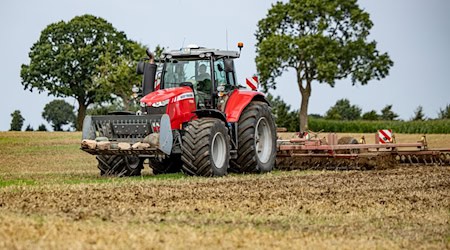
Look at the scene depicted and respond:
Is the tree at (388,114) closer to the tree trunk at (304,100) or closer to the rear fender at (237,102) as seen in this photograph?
the tree trunk at (304,100)

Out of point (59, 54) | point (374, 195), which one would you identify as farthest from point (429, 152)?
point (59, 54)

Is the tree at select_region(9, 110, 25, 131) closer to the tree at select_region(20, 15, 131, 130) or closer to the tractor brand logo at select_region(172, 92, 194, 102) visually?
the tree at select_region(20, 15, 131, 130)

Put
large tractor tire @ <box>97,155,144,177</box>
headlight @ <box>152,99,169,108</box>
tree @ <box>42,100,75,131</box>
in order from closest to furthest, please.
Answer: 1. headlight @ <box>152,99,169,108</box>
2. large tractor tire @ <box>97,155,144,177</box>
3. tree @ <box>42,100,75,131</box>

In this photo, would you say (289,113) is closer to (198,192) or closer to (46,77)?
(46,77)

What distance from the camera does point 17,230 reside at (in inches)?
344

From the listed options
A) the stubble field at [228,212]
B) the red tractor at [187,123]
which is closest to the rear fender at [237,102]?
the red tractor at [187,123]

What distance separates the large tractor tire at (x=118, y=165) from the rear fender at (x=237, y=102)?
212cm

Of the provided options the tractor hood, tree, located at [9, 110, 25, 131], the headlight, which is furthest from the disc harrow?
tree, located at [9, 110, 25, 131]

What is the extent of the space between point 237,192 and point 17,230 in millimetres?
5327

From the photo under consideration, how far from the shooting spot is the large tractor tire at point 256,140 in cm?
1808

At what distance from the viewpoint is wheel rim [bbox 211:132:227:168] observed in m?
17.1

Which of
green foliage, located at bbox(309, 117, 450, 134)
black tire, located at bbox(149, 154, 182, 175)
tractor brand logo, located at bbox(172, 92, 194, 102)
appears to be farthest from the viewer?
green foliage, located at bbox(309, 117, 450, 134)

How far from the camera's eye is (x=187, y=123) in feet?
57.0

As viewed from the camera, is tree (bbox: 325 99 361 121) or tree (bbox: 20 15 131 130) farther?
tree (bbox: 325 99 361 121)
